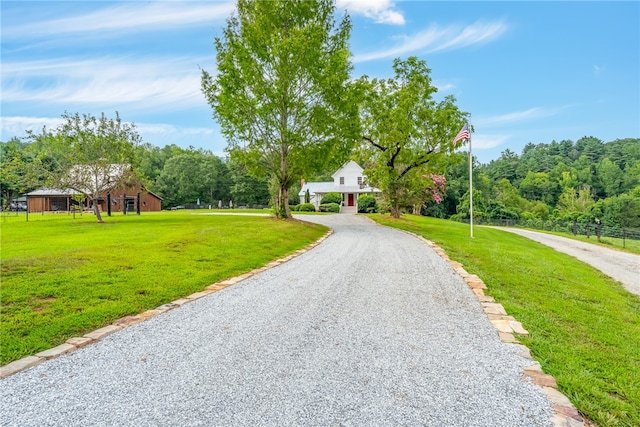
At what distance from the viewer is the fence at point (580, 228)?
21.1 meters

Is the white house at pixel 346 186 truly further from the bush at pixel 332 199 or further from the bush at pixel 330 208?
the bush at pixel 330 208

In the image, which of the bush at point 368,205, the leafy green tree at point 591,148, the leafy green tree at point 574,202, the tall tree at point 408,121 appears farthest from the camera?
the leafy green tree at point 591,148

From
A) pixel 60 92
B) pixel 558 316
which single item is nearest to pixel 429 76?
pixel 558 316

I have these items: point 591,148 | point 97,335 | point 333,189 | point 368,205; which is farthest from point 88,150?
point 591,148

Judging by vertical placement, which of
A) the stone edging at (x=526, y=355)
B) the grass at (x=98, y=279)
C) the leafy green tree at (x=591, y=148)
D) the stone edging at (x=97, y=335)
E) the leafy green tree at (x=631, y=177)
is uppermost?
the leafy green tree at (x=591, y=148)

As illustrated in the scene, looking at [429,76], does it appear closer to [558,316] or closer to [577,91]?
[577,91]

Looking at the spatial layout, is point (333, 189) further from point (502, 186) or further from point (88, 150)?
point (88, 150)

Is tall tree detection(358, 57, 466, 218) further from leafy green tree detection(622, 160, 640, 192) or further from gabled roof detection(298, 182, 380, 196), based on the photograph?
leafy green tree detection(622, 160, 640, 192)

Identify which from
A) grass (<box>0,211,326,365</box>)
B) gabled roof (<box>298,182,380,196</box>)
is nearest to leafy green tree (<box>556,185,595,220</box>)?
gabled roof (<box>298,182,380,196</box>)

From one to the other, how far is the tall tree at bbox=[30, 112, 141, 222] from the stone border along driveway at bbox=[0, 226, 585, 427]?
16032 millimetres

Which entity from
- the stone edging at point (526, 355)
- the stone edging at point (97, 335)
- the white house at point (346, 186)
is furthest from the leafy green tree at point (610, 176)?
the stone edging at point (97, 335)

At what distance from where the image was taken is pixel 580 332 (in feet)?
13.4

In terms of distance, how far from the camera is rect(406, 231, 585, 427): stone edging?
235cm

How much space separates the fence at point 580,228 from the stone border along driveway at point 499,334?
1963 centimetres
